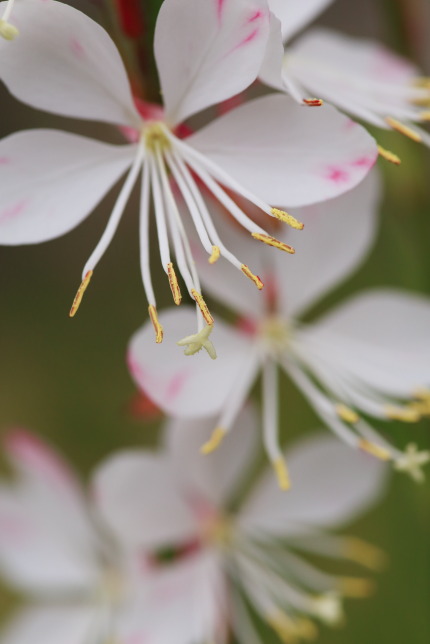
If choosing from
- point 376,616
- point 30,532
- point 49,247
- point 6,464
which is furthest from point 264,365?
point 49,247

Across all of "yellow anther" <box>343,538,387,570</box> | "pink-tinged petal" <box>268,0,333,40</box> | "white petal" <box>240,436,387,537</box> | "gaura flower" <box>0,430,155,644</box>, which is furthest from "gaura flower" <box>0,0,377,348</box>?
"yellow anther" <box>343,538,387,570</box>

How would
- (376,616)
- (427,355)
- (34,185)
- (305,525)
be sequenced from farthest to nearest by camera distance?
1. (376,616)
2. (305,525)
3. (427,355)
4. (34,185)

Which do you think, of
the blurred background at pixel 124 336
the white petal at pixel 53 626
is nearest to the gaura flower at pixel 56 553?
the white petal at pixel 53 626

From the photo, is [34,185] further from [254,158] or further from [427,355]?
[427,355]

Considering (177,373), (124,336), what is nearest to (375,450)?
(177,373)

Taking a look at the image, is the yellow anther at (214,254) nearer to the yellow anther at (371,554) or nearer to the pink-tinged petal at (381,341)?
the pink-tinged petal at (381,341)

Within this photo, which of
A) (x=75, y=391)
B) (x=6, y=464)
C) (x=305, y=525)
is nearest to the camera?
(x=305, y=525)

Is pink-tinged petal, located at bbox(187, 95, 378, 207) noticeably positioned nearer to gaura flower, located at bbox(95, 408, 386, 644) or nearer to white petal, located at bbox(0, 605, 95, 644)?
gaura flower, located at bbox(95, 408, 386, 644)
